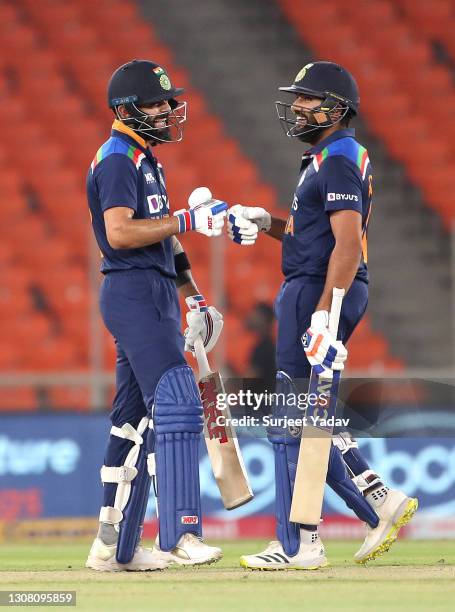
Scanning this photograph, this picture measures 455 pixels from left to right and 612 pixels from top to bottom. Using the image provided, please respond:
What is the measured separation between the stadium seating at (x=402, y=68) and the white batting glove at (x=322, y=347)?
8781 mm

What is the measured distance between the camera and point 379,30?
1612 cm

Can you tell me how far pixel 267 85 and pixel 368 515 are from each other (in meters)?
10.6

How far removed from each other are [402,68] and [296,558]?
10767 millimetres

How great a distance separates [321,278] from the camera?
19.4 ft

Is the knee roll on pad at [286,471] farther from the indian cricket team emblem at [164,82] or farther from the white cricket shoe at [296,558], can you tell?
the indian cricket team emblem at [164,82]

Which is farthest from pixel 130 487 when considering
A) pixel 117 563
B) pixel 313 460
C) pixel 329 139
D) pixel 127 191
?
pixel 329 139

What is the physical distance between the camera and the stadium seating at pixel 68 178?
1202cm

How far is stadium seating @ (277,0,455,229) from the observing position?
14805mm

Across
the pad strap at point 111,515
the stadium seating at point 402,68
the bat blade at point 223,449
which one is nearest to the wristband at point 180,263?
the bat blade at point 223,449

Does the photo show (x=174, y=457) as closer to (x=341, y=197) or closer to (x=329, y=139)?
(x=341, y=197)

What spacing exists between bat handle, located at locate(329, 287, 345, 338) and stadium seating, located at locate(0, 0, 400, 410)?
165 inches

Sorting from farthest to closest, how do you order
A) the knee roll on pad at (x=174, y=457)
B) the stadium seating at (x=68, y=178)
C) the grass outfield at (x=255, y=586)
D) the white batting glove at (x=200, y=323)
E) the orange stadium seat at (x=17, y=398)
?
the stadium seating at (x=68, y=178) → the orange stadium seat at (x=17, y=398) → the white batting glove at (x=200, y=323) → the knee roll on pad at (x=174, y=457) → the grass outfield at (x=255, y=586)

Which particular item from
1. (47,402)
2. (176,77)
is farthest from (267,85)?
(47,402)

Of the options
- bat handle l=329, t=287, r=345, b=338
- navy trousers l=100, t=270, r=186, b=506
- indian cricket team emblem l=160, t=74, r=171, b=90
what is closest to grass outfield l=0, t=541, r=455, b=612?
navy trousers l=100, t=270, r=186, b=506
